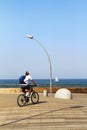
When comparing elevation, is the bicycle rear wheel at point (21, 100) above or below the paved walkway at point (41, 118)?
above

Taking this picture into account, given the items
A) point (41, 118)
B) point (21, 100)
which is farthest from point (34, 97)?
point (41, 118)

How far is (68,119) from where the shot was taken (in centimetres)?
1460

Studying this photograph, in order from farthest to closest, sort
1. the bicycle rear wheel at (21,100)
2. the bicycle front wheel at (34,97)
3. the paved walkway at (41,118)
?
the bicycle front wheel at (34,97) → the bicycle rear wheel at (21,100) → the paved walkway at (41,118)

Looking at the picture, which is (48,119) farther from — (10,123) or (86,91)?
(86,91)

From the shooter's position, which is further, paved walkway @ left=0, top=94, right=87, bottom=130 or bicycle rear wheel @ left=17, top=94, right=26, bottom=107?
bicycle rear wheel @ left=17, top=94, right=26, bottom=107

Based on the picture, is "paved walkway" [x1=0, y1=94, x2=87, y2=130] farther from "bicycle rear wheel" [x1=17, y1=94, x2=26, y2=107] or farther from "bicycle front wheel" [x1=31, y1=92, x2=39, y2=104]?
"bicycle front wheel" [x1=31, y1=92, x2=39, y2=104]

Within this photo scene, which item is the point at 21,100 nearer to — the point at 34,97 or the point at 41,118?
the point at 34,97

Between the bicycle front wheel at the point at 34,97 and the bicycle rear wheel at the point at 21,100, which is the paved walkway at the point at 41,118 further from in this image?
the bicycle front wheel at the point at 34,97

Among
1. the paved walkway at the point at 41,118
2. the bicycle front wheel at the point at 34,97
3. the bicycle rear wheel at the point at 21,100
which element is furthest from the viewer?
the bicycle front wheel at the point at 34,97

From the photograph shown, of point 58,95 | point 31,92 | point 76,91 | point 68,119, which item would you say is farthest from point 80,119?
point 76,91

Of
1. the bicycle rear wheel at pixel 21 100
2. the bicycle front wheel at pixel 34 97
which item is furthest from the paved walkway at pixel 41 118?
the bicycle front wheel at pixel 34 97

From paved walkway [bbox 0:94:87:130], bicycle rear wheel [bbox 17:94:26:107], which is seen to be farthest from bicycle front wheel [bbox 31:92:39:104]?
paved walkway [bbox 0:94:87:130]

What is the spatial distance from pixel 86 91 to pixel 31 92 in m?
28.0

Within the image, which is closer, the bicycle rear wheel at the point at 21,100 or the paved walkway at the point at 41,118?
the paved walkway at the point at 41,118
